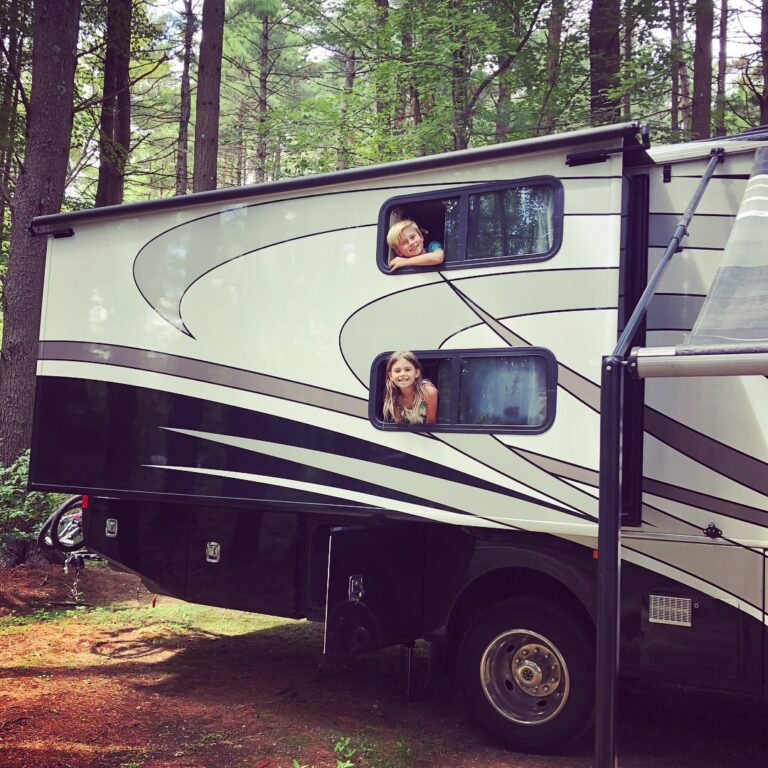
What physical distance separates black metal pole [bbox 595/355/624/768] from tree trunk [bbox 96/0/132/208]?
11.5m

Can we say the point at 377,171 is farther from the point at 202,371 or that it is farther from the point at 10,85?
the point at 10,85

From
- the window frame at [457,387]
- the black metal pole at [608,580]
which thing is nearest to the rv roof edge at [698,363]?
the black metal pole at [608,580]

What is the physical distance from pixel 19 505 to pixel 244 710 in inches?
183

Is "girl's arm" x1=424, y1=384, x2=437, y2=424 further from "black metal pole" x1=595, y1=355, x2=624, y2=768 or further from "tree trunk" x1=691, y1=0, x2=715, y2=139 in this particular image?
"tree trunk" x1=691, y1=0, x2=715, y2=139

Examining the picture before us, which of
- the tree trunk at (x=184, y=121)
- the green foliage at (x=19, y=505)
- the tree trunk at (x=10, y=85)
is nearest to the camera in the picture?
the green foliage at (x=19, y=505)

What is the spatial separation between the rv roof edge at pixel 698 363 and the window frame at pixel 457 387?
1505 mm

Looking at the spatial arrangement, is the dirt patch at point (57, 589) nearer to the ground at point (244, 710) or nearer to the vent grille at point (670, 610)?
the ground at point (244, 710)

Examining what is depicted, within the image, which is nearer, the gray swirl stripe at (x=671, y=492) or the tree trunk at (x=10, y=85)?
the gray swirl stripe at (x=671, y=492)

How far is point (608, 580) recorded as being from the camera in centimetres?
302

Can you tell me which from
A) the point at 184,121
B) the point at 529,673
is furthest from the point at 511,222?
the point at 184,121

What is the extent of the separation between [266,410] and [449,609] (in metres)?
1.77

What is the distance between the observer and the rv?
14.6 ft

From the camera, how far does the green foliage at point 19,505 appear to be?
8.56 metres

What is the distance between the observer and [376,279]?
531cm
